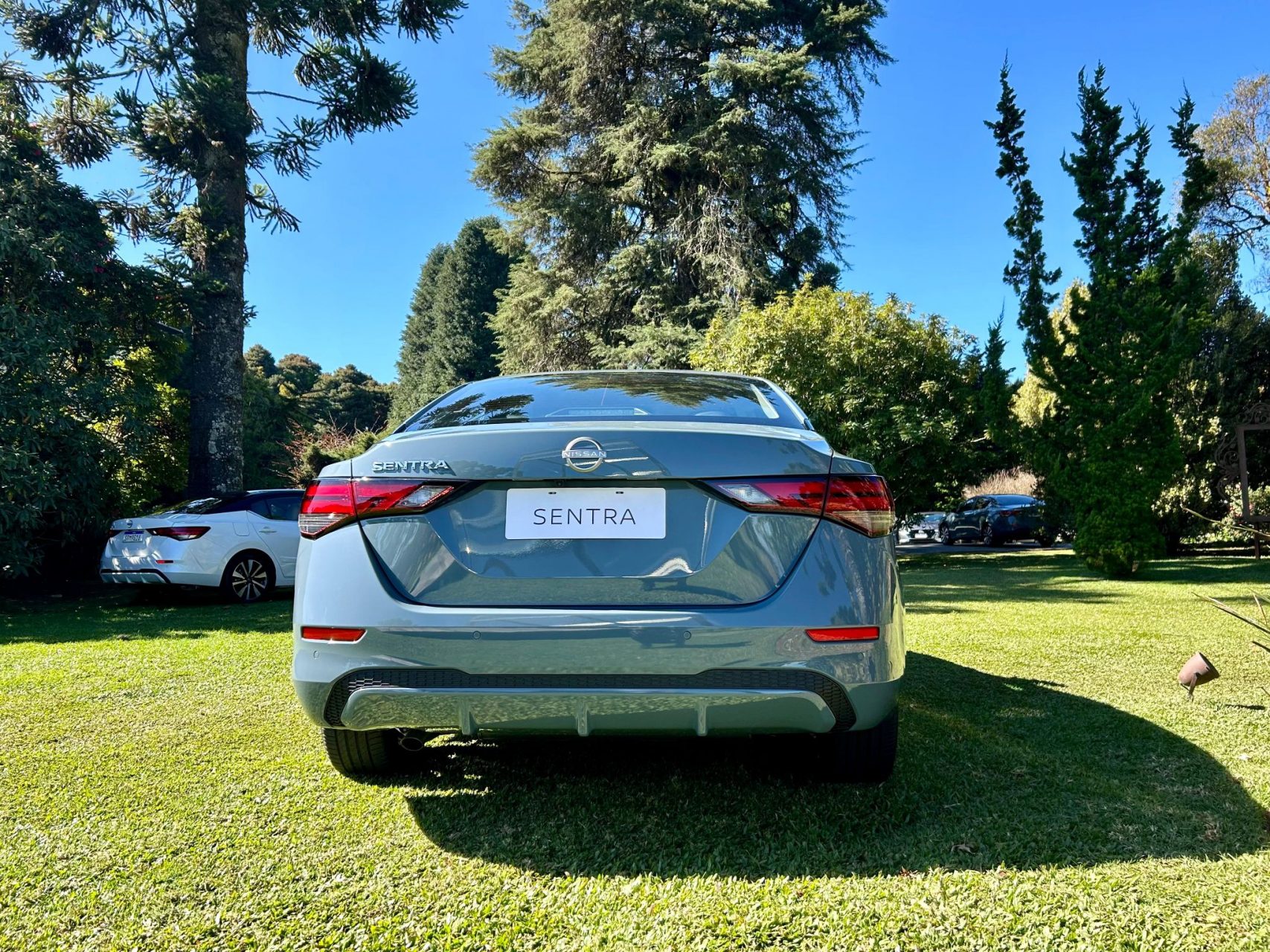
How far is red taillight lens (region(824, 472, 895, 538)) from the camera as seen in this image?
7.16ft

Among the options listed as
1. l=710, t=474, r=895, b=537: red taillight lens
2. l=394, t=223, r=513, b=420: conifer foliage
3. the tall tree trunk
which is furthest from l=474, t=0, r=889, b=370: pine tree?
l=710, t=474, r=895, b=537: red taillight lens

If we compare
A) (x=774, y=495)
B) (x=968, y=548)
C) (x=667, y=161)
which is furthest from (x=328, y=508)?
(x=968, y=548)

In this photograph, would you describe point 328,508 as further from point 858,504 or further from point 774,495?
point 858,504

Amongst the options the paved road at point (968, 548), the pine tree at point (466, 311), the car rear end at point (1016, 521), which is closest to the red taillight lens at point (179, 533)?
the paved road at point (968, 548)

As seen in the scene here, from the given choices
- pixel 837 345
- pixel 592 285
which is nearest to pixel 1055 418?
pixel 837 345

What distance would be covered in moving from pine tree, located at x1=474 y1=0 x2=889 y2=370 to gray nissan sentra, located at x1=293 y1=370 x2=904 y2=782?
18.5 m

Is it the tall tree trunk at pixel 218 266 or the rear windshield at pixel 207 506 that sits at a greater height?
the tall tree trunk at pixel 218 266

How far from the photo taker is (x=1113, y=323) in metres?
10.8

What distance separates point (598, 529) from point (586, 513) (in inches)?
2.1

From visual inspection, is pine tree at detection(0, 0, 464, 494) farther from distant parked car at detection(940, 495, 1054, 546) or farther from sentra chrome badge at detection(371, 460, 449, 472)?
distant parked car at detection(940, 495, 1054, 546)

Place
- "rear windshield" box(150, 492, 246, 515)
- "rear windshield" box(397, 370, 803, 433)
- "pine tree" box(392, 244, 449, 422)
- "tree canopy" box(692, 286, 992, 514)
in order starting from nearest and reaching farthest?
"rear windshield" box(397, 370, 803, 433) → "rear windshield" box(150, 492, 246, 515) → "tree canopy" box(692, 286, 992, 514) → "pine tree" box(392, 244, 449, 422)

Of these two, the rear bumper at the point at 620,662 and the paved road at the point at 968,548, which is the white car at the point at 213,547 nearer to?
the rear bumper at the point at 620,662

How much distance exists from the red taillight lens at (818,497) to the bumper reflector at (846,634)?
26cm

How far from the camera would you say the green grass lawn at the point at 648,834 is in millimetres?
1786
